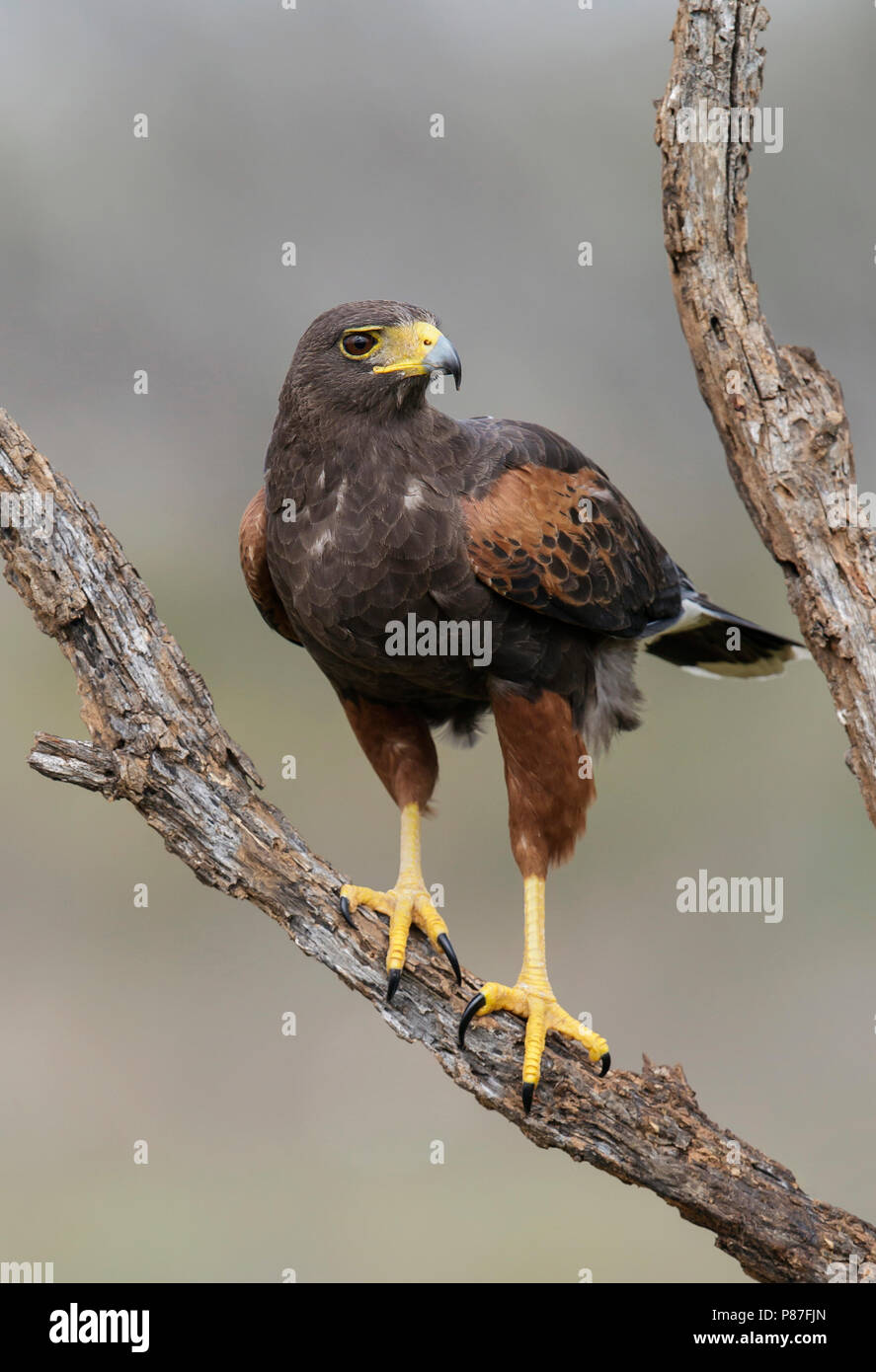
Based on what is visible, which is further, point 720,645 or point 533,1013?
point 720,645

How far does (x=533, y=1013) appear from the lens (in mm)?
3100

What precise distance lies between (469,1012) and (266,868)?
1.98ft

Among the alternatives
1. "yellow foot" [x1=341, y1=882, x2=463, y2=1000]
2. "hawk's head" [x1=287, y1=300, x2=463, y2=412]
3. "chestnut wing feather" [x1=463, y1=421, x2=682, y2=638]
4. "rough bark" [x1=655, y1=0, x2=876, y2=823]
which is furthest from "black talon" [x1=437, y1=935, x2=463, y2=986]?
"hawk's head" [x1=287, y1=300, x2=463, y2=412]

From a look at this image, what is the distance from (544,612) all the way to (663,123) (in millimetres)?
1223

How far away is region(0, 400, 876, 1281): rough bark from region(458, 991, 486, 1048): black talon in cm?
3

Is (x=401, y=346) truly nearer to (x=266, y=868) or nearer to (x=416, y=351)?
→ (x=416, y=351)

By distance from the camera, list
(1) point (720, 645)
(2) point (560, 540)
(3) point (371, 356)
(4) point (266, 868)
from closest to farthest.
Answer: (4) point (266, 868) → (3) point (371, 356) → (2) point (560, 540) → (1) point (720, 645)

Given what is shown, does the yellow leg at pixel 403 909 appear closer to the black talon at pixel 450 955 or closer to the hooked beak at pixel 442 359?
the black talon at pixel 450 955

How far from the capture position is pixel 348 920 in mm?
3062

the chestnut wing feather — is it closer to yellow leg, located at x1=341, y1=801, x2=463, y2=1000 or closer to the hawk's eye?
the hawk's eye

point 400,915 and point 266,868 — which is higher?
point 266,868

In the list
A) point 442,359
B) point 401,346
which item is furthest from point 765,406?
point 401,346

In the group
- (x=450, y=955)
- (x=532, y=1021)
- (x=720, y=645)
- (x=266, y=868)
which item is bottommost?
(x=532, y=1021)

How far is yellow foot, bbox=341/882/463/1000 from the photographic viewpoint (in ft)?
10.1
